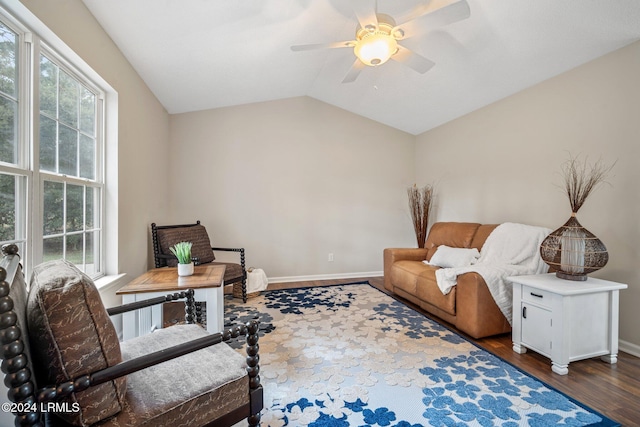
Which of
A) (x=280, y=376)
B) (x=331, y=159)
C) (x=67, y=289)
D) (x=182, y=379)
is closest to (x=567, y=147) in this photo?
(x=331, y=159)

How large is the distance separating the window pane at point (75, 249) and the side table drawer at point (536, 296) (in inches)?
127

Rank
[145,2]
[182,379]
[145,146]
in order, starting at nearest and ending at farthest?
1. [182,379]
2. [145,2]
3. [145,146]

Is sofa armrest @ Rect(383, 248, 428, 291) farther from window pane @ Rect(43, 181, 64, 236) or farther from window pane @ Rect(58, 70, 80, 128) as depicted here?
window pane @ Rect(58, 70, 80, 128)

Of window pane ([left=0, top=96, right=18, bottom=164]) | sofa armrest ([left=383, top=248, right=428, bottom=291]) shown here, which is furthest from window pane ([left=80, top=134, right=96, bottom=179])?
sofa armrest ([left=383, top=248, right=428, bottom=291])

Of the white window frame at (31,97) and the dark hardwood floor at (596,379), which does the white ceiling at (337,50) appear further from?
the dark hardwood floor at (596,379)

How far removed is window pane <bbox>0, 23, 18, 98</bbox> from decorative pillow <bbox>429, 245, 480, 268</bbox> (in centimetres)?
362

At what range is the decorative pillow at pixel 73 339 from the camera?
0.86m

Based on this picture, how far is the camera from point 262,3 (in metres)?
2.18

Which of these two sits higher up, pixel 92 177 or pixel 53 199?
pixel 92 177

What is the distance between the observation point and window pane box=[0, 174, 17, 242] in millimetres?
1401

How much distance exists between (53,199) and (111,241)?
71 centimetres

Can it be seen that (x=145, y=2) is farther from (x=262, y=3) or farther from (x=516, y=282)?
(x=516, y=282)

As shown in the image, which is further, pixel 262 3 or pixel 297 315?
pixel 297 315

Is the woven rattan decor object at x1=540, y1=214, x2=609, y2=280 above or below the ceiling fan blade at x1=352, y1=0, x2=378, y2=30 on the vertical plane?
below
